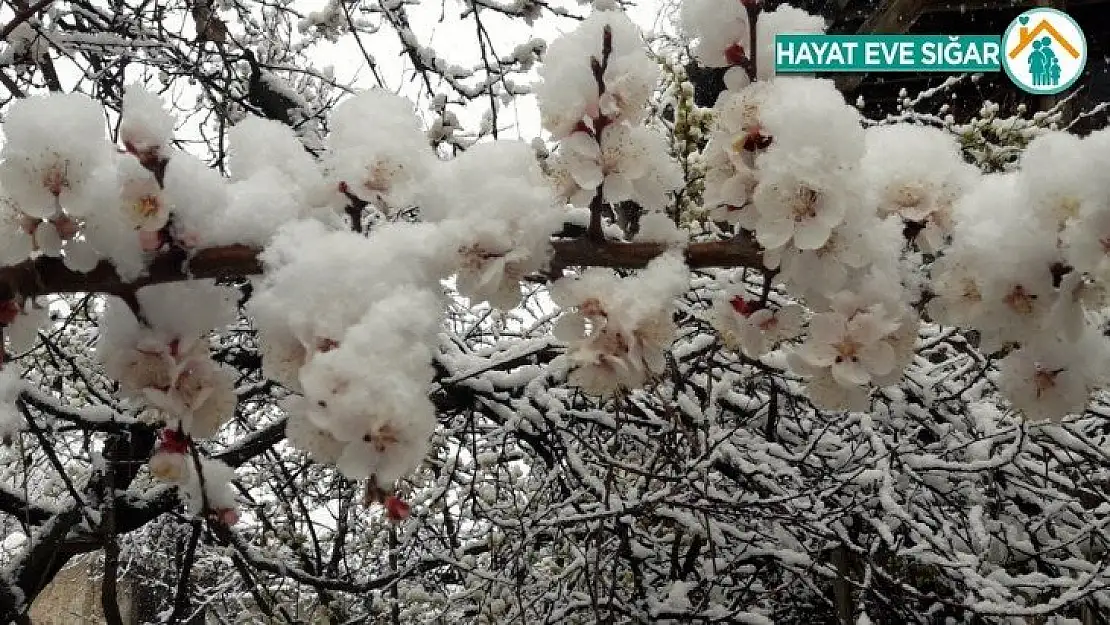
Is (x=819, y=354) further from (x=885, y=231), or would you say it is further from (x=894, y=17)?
(x=894, y=17)

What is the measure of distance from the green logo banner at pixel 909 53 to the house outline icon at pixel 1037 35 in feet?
0.41

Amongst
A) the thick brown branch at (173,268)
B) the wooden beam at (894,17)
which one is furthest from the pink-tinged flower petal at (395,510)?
the wooden beam at (894,17)

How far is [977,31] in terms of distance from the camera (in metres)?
6.54

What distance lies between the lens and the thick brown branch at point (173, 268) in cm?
100

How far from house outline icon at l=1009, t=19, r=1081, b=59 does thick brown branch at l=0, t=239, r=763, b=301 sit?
4484 millimetres

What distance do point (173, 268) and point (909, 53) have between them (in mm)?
4449

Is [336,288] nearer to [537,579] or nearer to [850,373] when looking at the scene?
[850,373]

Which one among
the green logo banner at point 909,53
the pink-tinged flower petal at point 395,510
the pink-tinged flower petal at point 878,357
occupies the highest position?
the green logo banner at point 909,53

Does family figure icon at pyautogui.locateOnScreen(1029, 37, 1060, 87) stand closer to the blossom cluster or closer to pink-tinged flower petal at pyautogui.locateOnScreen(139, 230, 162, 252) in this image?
the blossom cluster

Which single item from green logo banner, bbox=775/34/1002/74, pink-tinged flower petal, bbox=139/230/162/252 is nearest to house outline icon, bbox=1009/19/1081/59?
green logo banner, bbox=775/34/1002/74

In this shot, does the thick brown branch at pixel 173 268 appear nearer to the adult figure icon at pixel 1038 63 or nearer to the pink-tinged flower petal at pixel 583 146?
the pink-tinged flower petal at pixel 583 146

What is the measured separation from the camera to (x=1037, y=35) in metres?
4.62

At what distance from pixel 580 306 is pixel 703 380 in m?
1.86

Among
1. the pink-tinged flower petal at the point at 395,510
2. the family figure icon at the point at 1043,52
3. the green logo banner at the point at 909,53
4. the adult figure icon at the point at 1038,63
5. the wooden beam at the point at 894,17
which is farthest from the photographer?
the adult figure icon at the point at 1038,63
